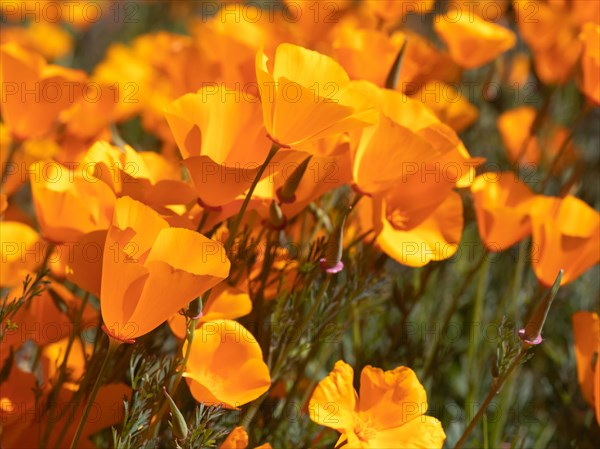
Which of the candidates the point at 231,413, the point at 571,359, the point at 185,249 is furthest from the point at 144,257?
the point at 571,359

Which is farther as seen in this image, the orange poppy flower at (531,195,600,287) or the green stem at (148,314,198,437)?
the orange poppy flower at (531,195,600,287)

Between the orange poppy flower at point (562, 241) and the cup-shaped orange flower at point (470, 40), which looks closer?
the orange poppy flower at point (562, 241)

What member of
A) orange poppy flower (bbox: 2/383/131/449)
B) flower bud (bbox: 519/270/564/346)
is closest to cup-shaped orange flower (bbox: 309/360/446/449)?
flower bud (bbox: 519/270/564/346)

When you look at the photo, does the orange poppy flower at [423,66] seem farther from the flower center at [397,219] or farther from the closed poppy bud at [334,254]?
the closed poppy bud at [334,254]

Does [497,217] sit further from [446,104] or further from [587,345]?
[446,104]

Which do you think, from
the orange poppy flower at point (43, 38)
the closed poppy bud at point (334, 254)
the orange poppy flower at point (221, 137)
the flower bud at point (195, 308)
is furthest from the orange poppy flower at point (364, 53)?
the orange poppy flower at point (43, 38)

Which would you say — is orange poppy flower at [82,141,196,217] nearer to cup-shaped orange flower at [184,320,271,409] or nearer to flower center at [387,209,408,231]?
cup-shaped orange flower at [184,320,271,409]
